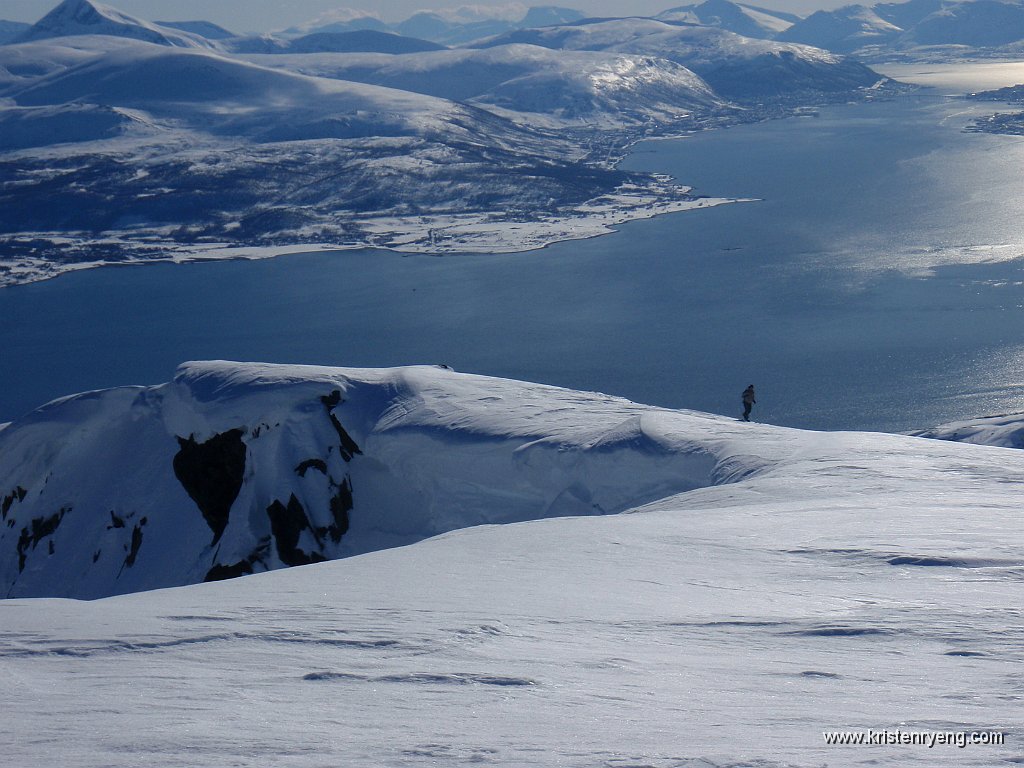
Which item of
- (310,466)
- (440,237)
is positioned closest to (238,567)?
(310,466)

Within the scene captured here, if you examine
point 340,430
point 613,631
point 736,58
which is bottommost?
point 340,430

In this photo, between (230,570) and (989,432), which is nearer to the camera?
(230,570)

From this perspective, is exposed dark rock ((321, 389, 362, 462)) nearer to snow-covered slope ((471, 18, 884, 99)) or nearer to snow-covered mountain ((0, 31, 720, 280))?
snow-covered mountain ((0, 31, 720, 280))

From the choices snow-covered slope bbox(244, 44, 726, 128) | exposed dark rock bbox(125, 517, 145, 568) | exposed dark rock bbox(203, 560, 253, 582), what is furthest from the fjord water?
snow-covered slope bbox(244, 44, 726, 128)

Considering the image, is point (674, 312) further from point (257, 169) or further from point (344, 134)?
point (344, 134)

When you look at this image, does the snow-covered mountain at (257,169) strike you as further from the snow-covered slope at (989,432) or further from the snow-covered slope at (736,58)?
the snow-covered slope at (736,58)

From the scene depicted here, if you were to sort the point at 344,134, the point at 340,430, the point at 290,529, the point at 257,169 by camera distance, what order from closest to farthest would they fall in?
the point at 290,529
the point at 340,430
the point at 257,169
the point at 344,134

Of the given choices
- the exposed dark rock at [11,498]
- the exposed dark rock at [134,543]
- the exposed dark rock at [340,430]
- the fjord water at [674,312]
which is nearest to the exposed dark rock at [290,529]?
the exposed dark rock at [340,430]
